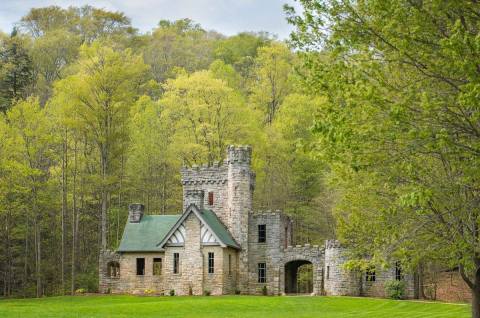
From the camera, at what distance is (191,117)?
162 feet

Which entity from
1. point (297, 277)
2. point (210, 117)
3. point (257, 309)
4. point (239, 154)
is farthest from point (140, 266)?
point (257, 309)

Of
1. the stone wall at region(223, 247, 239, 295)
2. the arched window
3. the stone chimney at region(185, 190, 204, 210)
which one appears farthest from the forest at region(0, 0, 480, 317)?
the stone wall at region(223, 247, 239, 295)

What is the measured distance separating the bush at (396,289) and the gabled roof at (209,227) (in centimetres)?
901

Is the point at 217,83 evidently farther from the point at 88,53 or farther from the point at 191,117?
the point at 88,53

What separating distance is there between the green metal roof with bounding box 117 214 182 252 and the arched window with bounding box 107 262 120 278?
79.7 inches

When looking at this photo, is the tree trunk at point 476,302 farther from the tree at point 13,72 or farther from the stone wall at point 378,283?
the tree at point 13,72

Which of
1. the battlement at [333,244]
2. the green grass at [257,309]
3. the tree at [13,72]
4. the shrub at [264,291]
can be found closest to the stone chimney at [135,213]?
the shrub at [264,291]

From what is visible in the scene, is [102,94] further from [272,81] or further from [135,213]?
[272,81]

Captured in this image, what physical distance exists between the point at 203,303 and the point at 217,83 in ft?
64.4

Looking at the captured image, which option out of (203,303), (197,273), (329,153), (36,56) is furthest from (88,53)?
(329,153)

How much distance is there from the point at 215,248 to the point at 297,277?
10967mm

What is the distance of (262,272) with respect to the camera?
4397cm

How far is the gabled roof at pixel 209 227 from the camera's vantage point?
136 ft

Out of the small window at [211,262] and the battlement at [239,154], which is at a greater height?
the battlement at [239,154]
